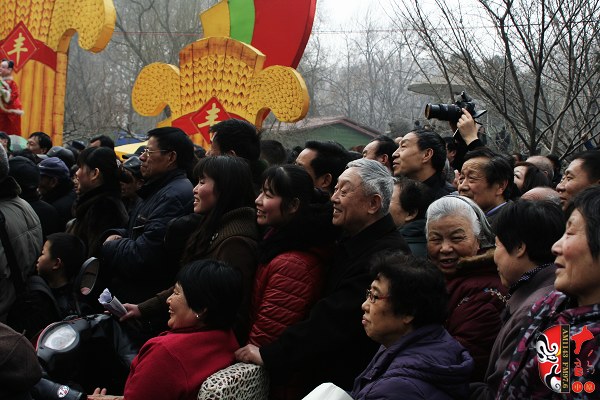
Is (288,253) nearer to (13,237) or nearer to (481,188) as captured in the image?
(481,188)

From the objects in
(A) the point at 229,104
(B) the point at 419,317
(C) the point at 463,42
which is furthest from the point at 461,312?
(A) the point at 229,104

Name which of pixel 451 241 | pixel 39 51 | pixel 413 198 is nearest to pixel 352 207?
pixel 451 241

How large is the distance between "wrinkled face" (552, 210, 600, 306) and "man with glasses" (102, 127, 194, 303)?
2250 millimetres

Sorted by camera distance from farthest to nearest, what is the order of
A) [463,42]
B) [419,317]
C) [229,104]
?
[229,104]
[463,42]
[419,317]

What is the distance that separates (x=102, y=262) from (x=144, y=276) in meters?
0.32

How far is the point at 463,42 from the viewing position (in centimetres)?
642

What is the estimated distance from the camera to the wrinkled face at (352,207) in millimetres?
3238

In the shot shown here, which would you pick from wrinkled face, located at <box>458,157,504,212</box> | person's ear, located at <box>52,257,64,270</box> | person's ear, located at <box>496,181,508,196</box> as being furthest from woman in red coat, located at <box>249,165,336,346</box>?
person's ear, located at <box>52,257,64,270</box>

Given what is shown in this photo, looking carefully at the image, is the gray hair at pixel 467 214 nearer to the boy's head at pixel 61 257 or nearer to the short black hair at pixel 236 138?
the short black hair at pixel 236 138

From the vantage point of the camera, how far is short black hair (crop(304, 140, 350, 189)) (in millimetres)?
4336

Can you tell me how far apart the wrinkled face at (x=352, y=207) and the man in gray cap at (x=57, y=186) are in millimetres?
2974

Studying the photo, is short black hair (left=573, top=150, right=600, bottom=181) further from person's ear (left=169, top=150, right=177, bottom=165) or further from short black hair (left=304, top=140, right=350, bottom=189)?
person's ear (left=169, top=150, right=177, bottom=165)

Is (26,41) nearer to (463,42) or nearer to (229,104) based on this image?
(229,104)

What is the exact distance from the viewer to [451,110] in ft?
15.5
